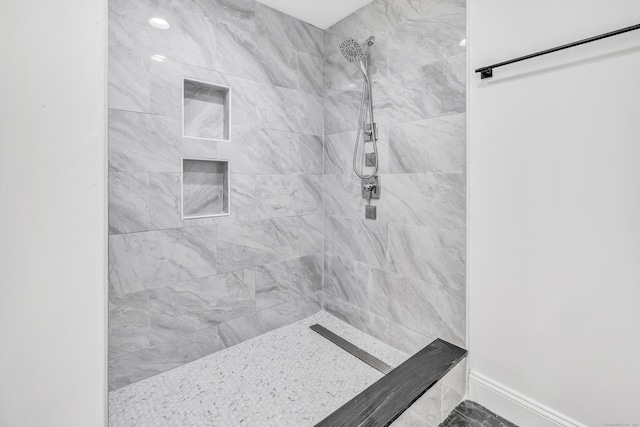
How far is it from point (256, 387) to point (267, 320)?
579 mm

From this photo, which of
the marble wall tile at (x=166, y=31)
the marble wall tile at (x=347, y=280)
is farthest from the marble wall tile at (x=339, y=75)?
the marble wall tile at (x=347, y=280)

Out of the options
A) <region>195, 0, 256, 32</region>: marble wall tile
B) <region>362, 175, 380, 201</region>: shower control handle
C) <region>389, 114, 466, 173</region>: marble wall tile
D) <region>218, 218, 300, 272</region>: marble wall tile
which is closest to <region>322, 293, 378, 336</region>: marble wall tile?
<region>218, 218, 300, 272</region>: marble wall tile

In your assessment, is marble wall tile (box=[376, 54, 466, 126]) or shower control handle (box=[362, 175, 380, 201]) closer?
marble wall tile (box=[376, 54, 466, 126])

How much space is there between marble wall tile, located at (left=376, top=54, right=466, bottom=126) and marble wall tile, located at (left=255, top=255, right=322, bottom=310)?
127cm

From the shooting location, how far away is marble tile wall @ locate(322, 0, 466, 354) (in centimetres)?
164

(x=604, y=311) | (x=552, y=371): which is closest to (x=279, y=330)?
(x=552, y=371)

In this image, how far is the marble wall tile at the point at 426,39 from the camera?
1.60 meters

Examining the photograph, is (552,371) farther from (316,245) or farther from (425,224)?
(316,245)

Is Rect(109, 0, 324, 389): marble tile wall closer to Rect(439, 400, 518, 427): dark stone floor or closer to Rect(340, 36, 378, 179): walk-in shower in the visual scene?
Rect(340, 36, 378, 179): walk-in shower

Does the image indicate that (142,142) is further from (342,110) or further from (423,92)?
(423,92)

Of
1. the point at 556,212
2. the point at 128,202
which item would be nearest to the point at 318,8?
the point at 128,202

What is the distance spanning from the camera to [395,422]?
47.1 inches

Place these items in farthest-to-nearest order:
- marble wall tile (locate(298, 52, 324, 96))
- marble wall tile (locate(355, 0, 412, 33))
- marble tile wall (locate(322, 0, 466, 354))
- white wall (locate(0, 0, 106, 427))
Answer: marble wall tile (locate(298, 52, 324, 96)) < marble wall tile (locate(355, 0, 412, 33)) < marble tile wall (locate(322, 0, 466, 354)) < white wall (locate(0, 0, 106, 427))

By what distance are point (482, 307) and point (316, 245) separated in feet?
4.26
